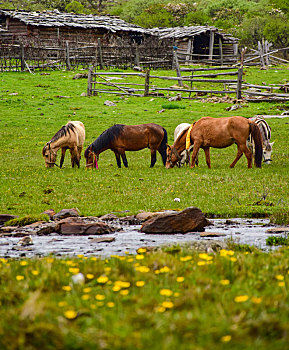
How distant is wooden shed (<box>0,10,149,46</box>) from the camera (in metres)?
53.6

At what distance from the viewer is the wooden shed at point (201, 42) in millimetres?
56969

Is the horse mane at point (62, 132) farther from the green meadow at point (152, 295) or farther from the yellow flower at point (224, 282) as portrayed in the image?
the yellow flower at point (224, 282)

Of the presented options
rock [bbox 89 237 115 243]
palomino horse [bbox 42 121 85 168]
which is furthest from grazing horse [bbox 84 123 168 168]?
rock [bbox 89 237 115 243]

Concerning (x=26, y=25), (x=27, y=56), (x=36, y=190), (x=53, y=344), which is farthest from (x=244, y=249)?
(x=26, y=25)

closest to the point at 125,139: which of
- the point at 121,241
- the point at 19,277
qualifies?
the point at 121,241

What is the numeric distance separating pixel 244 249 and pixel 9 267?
10.6ft

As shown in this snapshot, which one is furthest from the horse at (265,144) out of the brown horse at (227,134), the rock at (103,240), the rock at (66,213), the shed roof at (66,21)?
the shed roof at (66,21)

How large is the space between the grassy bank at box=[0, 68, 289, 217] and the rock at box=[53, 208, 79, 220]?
29 centimetres

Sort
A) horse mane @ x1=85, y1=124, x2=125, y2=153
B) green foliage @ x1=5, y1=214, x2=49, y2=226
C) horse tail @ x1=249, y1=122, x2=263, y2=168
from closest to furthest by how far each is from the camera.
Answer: green foliage @ x1=5, y1=214, x2=49, y2=226 < horse tail @ x1=249, y1=122, x2=263, y2=168 < horse mane @ x1=85, y1=124, x2=125, y2=153

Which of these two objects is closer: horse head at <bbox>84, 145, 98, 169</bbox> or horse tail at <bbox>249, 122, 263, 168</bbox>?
horse tail at <bbox>249, 122, 263, 168</bbox>

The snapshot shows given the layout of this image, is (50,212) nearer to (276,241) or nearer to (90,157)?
(276,241)

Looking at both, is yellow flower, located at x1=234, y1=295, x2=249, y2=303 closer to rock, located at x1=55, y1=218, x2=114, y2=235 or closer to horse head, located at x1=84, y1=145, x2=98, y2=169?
rock, located at x1=55, y1=218, x2=114, y2=235

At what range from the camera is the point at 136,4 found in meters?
111

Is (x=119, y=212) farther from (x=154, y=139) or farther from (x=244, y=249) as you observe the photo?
(x=154, y=139)
